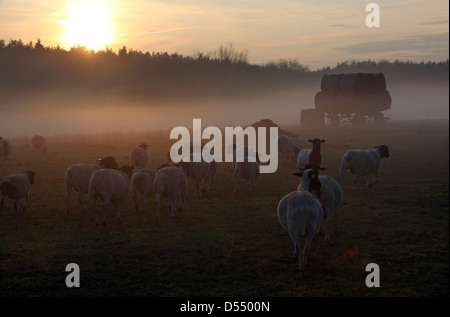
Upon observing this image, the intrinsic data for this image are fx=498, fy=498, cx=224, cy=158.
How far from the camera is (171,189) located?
48.1ft

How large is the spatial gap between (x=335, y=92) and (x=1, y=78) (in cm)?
5604

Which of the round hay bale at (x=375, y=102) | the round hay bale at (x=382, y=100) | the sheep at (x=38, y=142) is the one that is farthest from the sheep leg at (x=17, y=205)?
the round hay bale at (x=382, y=100)

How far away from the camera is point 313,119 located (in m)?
60.5

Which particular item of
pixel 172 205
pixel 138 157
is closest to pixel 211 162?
pixel 138 157

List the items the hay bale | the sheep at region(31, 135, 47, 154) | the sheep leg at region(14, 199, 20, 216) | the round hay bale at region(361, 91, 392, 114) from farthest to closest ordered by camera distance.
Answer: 1. the round hay bale at region(361, 91, 392, 114)
2. the hay bale
3. the sheep at region(31, 135, 47, 154)
4. the sheep leg at region(14, 199, 20, 216)

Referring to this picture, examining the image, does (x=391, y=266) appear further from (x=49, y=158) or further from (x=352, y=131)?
(x=352, y=131)

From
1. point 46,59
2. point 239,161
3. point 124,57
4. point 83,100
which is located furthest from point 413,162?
point 124,57

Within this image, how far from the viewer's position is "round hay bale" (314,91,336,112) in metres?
59.3

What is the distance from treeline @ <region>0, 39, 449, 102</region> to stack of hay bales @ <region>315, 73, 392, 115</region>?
49585mm

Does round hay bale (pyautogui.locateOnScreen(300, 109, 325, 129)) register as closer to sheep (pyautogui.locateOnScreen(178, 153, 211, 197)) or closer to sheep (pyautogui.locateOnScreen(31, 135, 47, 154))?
sheep (pyautogui.locateOnScreen(31, 135, 47, 154))

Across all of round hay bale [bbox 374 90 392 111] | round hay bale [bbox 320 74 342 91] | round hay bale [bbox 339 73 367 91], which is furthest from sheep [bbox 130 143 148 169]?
round hay bale [bbox 374 90 392 111]

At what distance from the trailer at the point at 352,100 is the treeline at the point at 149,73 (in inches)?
1916

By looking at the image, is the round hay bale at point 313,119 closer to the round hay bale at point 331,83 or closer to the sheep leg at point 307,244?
the round hay bale at point 331,83

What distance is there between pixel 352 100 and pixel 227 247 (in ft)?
161
